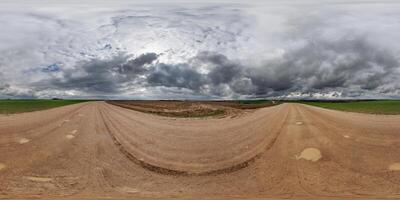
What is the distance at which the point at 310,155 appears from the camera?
8562 millimetres

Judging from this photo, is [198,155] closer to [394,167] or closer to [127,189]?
[127,189]

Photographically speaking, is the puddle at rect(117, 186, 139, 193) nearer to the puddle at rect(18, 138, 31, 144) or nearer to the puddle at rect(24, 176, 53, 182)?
the puddle at rect(24, 176, 53, 182)

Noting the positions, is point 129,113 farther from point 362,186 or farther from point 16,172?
point 362,186

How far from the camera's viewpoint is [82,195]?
24.2 ft

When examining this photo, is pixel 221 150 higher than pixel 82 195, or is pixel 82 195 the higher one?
pixel 221 150

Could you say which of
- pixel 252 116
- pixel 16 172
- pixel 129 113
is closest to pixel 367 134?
pixel 252 116

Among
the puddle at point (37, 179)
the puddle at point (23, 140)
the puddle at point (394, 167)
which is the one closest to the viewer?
the puddle at point (37, 179)

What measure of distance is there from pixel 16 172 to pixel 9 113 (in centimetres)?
186

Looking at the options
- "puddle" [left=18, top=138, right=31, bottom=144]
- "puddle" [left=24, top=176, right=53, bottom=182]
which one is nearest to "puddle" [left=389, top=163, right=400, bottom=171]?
"puddle" [left=24, top=176, right=53, bottom=182]

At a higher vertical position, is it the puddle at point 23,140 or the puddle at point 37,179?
the puddle at point 23,140

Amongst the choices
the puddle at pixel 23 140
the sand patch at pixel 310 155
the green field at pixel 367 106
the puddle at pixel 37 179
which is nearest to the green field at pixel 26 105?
the puddle at pixel 23 140

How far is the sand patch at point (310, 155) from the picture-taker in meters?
8.49

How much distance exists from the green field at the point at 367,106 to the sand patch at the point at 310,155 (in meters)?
1.26

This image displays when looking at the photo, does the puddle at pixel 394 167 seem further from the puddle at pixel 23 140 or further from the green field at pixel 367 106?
the puddle at pixel 23 140
